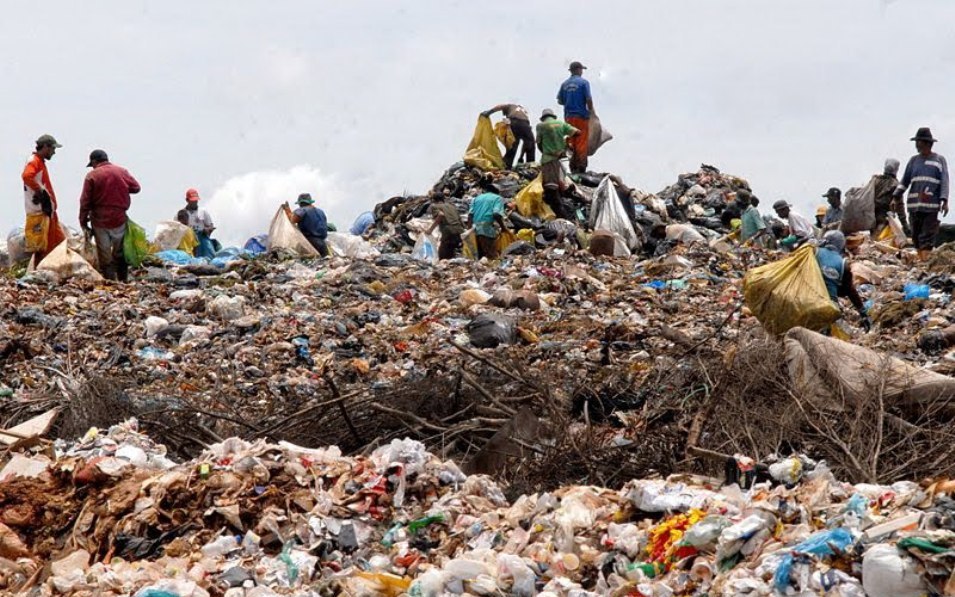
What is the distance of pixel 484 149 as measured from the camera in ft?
A: 59.0

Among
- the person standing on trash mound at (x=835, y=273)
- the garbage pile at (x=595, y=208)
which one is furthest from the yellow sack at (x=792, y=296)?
the garbage pile at (x=595, y=208)

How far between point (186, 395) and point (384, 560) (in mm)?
3819

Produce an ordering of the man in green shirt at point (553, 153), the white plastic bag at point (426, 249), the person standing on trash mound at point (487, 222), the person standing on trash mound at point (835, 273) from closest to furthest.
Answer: the person standing on trash mound at point (835, 273)
the person standing on trash mound at point (487, 222)
the white plastic bag at point (426, 249)
the man in green shirt at point (553, 153)

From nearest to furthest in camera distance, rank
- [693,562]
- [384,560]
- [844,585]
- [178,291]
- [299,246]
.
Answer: [844,585]
[693,562]
[384,560]
[178,291]
[299,246]

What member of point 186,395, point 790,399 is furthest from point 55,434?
point 790,399

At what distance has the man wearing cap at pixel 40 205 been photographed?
41.8 feet

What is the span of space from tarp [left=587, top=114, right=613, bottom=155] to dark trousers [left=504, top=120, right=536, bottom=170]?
34.4 inches

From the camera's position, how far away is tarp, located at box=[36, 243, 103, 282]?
42.6ft

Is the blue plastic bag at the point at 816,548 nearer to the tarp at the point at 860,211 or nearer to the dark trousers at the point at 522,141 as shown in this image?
the tarp at the point at 860,211

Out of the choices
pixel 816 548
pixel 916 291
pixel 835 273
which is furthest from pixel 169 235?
pixel 816 548

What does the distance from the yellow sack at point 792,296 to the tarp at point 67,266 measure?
6.85 metres

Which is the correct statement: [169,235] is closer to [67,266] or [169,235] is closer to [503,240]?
[67,266]

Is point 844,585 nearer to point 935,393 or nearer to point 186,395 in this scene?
point 935,393

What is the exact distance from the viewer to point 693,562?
194 inches
